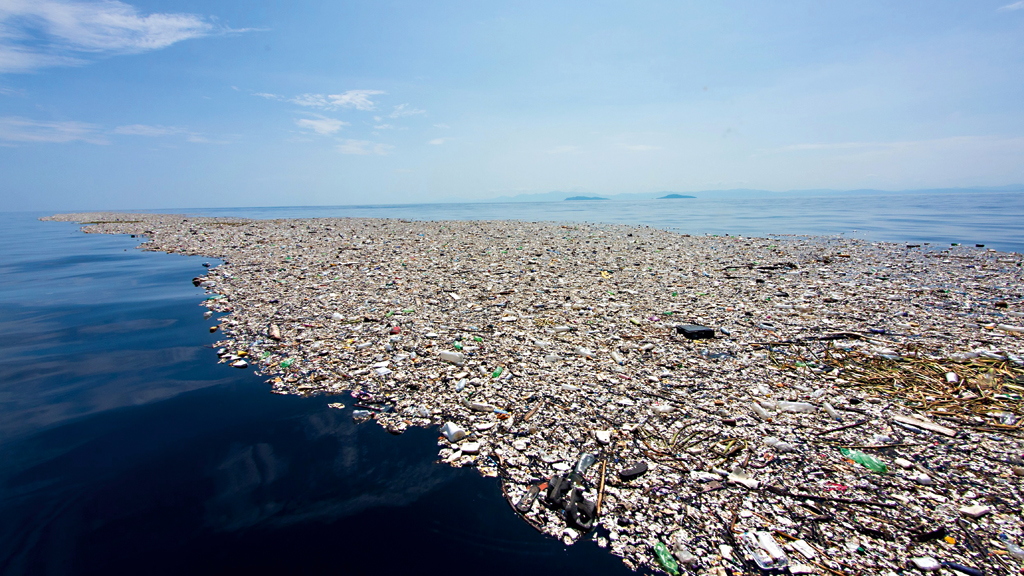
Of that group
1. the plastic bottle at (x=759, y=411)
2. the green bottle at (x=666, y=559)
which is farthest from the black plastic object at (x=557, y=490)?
the plastic bottle at (x=759, y=411)

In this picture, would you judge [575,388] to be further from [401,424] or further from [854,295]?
[854,295]

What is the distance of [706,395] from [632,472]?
5.75 ft

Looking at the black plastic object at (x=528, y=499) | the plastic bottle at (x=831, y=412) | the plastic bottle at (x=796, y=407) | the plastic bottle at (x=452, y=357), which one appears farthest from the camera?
the plastic bottle at (x=452, y=357)

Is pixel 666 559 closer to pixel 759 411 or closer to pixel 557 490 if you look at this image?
pixel 557 490

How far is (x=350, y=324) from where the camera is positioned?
7.25 m

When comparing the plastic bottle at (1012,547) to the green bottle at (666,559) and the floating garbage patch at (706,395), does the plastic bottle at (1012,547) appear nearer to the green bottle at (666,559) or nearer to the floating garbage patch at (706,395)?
the floating garbage patch at (706,395)

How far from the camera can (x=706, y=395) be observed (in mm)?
4645

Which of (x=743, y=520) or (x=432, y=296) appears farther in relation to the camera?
(x=432, y=296)

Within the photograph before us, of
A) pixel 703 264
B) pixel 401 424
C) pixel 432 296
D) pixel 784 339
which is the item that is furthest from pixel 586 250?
pixel 401 424

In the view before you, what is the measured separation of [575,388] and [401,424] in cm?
199

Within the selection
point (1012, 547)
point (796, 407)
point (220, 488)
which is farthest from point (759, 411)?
point (220, 488)

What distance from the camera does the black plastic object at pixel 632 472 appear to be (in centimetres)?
337

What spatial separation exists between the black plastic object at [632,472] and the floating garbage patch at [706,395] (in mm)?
19

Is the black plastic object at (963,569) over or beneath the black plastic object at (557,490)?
beneath
